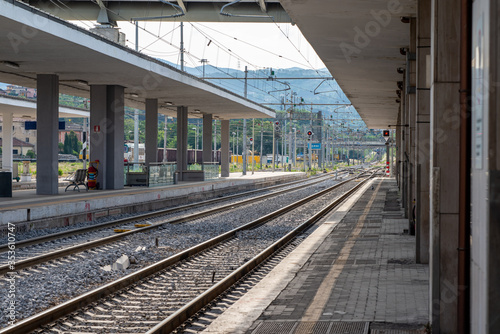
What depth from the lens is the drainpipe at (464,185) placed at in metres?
5.88

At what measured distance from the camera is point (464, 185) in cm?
605

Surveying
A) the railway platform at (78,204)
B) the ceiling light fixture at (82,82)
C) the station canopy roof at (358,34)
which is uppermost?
the ceiling light fixture at (82,82)

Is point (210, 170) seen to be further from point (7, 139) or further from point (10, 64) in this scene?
point (10, 64)

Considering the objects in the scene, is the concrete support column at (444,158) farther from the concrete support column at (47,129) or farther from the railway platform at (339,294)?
the concrete support column at (47,129)

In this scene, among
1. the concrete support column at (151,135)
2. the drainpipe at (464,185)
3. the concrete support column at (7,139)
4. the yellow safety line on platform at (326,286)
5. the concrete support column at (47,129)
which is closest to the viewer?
the drainpipe at (464,185)

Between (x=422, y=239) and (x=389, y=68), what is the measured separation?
1176 centimetres

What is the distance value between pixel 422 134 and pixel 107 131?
18.4 metres

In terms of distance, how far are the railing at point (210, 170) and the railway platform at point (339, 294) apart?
89.5ft

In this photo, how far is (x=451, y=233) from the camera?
6.65m

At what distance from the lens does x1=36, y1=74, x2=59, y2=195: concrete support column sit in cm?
2456

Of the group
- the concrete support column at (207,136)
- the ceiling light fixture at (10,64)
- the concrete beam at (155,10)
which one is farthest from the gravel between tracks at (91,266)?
the concrete support column at (207,136)

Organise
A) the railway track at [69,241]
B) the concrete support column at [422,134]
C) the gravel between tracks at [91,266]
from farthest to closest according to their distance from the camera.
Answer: the railway track at [69,241] < the concrete support column at [422,134] < the gravel between tracks at [91,266]

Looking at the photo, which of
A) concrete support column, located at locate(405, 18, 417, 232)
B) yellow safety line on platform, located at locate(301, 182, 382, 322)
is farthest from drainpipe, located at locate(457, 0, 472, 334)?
concrete support column, located at locate(405, 18, 417, 232)

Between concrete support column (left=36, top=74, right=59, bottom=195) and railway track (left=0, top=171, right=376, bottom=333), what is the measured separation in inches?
469
